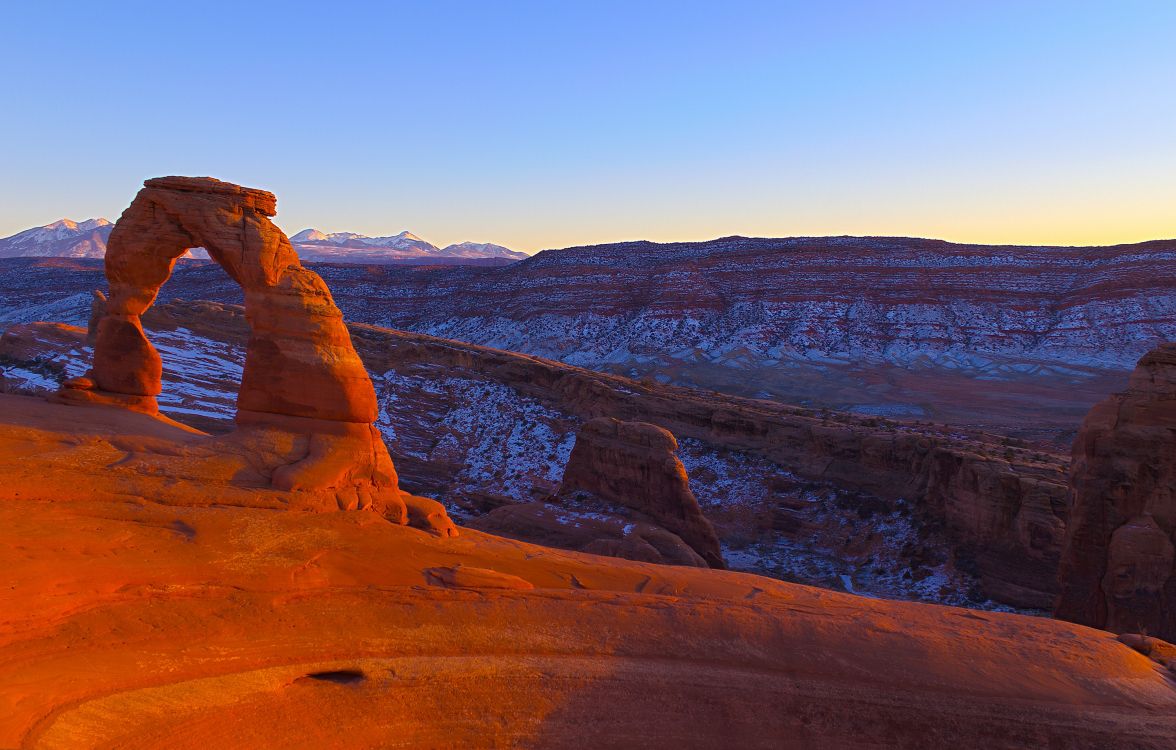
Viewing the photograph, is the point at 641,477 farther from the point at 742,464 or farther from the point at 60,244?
the point at 60,244

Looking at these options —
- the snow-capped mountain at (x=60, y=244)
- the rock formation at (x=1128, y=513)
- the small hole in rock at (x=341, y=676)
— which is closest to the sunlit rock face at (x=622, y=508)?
the rock formation at (x=1128, y=513)

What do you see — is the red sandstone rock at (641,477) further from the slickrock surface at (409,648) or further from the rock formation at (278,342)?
the slickrock surface at (409,648)

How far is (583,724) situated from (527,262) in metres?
90.1

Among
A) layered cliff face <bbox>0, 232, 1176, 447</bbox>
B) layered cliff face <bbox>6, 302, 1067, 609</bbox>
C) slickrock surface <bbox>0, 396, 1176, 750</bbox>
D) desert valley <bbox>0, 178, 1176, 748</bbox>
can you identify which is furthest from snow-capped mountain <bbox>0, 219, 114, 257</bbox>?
slickrock surface <bbox>0, 396, 1176, 750</bbox>

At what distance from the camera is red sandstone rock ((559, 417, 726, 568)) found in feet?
80.9

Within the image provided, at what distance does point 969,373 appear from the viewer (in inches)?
2768

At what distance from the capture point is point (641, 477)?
26.0 metres

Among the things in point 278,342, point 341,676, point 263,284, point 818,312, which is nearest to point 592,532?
point 278,342

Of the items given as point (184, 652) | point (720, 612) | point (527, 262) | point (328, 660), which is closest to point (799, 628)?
point (720, 612)

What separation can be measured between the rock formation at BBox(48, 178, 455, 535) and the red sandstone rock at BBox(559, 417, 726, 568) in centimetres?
1216

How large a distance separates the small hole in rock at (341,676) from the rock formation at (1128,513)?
47.5ft

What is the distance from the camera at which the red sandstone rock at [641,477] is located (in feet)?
80.9

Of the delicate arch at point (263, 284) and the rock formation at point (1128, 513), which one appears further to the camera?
the rock formation at point (1128, 513)

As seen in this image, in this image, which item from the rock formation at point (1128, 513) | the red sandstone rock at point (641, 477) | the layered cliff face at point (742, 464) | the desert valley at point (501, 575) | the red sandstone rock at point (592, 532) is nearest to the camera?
the desert valley at point (501, 575)
